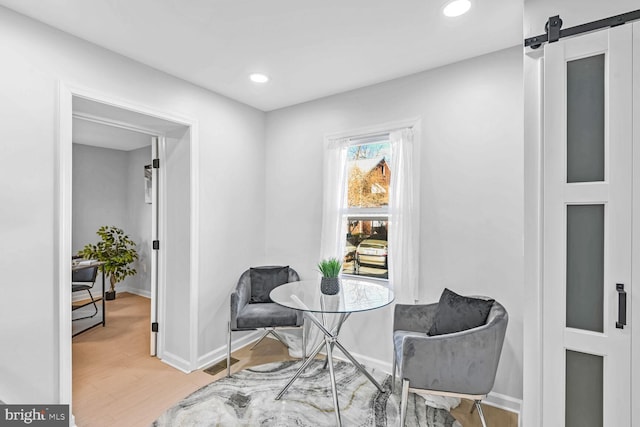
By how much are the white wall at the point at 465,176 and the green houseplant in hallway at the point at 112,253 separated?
3.88 meters

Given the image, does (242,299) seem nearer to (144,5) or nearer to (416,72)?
(144,5)

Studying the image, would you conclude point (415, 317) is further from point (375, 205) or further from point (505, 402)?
point (375, 205)

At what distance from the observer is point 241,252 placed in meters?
3.38

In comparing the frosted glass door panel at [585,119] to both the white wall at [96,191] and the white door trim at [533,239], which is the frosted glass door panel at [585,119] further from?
the white wall at [96,191]

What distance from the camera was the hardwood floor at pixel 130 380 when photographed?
218 cm

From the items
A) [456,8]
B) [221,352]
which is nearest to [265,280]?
[221,352]

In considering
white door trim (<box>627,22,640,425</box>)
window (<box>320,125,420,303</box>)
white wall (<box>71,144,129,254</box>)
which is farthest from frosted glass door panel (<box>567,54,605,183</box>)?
white wall (<box>71,144,129,254</box>)

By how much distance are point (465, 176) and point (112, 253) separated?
5208 mm

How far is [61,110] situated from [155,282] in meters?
1.75

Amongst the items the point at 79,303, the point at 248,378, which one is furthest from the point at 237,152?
the point at 79,303

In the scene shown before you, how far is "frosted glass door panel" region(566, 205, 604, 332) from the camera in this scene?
1.48 m

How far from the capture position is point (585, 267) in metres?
1.51

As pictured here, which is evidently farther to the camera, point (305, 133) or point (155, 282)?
point (305, 133)

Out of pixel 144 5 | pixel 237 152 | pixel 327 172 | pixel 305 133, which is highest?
pixel 144 5
